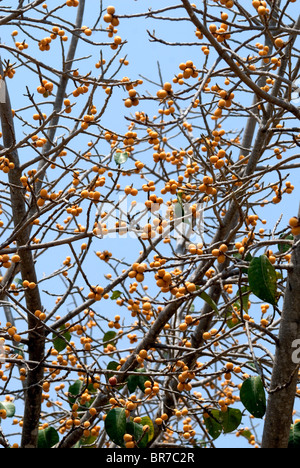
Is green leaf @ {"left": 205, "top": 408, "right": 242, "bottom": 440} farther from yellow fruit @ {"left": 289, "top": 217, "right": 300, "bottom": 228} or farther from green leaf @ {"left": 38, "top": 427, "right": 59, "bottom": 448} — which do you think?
yellow fruit @ {"left": 289, "top": 217, "right": 300, "bottom": 228}

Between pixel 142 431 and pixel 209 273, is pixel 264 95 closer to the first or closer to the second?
pixel 209 273

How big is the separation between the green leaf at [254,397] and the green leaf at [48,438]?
5.58 feet

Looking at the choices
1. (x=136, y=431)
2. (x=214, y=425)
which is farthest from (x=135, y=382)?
(x=214, y=425)

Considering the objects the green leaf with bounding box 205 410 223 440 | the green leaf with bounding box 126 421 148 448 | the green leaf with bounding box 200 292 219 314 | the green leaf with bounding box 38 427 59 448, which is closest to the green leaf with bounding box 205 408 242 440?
the green leaf with bounding box 205 410 223 440

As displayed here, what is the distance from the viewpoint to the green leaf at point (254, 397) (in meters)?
2.89

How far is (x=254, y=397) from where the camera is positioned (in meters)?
2.90

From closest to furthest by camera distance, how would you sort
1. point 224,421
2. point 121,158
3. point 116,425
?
point 116,425
point 224,421
point 121,158

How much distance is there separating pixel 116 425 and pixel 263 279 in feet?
4.27

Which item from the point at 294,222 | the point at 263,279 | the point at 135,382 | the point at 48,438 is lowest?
the point at 48,438

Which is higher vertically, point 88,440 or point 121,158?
point 121,158

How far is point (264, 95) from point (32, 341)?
9.06ft

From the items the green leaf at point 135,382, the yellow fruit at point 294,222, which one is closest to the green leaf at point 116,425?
the green leaf at point 135,382

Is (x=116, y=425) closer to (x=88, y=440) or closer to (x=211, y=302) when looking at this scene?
(x=211, y=302)

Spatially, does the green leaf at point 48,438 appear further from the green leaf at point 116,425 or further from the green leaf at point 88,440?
the green leaf at point 116,425
